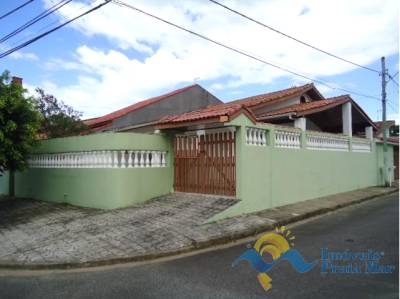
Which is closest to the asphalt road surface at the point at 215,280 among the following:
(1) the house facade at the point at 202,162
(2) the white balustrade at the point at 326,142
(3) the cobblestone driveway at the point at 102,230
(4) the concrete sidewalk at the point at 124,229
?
(4) the concrete sidewalk at the point at 124,229

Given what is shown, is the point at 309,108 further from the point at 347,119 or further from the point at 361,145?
the point at 361,145

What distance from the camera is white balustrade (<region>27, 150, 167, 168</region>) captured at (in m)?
8.38

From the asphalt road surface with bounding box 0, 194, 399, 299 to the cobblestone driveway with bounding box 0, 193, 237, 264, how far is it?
0.55m

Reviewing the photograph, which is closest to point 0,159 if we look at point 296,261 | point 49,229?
point 49,229

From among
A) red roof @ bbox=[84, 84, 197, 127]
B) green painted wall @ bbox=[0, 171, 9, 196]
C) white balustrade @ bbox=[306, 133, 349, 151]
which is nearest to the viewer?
white balustrade @ bbox=[306, 133, 349, 151]

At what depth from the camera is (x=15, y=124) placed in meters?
7.89

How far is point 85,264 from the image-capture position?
5.17 m

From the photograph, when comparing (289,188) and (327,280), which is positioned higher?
(289,188)

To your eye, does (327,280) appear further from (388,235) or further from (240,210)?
(240,210)

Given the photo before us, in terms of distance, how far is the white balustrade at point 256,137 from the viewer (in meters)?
8.16

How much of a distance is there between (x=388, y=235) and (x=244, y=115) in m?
3.77

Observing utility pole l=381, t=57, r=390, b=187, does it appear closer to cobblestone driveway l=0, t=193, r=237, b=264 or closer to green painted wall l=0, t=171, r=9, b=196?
cobblestone driveway l=0, t=193, r=237, b=264

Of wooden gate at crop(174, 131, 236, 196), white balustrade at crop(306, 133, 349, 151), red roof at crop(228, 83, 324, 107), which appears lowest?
wooden gate at crop(174, 131, 236, 196)

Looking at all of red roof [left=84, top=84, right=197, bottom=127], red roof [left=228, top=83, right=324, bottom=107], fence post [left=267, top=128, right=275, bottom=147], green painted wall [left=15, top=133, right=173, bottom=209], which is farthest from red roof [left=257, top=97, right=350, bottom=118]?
red roof [left=84, top=84, right=197, bottom=127]
